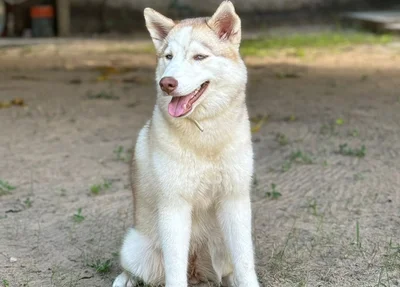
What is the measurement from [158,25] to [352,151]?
306cm

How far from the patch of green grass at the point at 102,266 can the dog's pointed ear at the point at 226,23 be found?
1.53m

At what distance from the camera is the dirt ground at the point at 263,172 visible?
436cm

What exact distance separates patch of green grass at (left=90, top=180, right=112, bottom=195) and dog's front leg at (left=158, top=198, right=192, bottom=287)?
6.79 feet

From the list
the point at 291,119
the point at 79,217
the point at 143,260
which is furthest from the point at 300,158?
the point at 143,260

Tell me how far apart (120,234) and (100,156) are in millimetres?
1783

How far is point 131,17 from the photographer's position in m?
15.4

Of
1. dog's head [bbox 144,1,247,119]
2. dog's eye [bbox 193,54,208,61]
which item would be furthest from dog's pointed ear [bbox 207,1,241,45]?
dog's eye [bbox 193,54,208,61]

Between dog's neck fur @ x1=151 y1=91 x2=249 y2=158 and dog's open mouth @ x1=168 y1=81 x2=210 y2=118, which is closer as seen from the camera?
dog's open mouth @ x1=168 y1=81 x2=210 y2=118

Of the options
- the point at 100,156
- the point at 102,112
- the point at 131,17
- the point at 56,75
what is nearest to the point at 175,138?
the point at 100,156

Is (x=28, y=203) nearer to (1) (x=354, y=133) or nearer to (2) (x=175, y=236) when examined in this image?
(2) (x=175, y=236)

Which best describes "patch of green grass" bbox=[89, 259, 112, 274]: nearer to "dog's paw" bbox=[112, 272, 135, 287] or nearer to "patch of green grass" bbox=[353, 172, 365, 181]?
"dog's paw" bbox=[112, 272, 135, 287]

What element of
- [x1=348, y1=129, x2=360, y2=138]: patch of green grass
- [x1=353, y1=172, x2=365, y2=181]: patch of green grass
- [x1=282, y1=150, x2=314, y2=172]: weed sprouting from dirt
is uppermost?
[x1=353, y1=172, x2=365, y2=181]: patch of green grass

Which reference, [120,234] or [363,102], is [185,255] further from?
[363,102]

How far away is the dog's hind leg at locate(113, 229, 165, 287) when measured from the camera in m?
3.97
